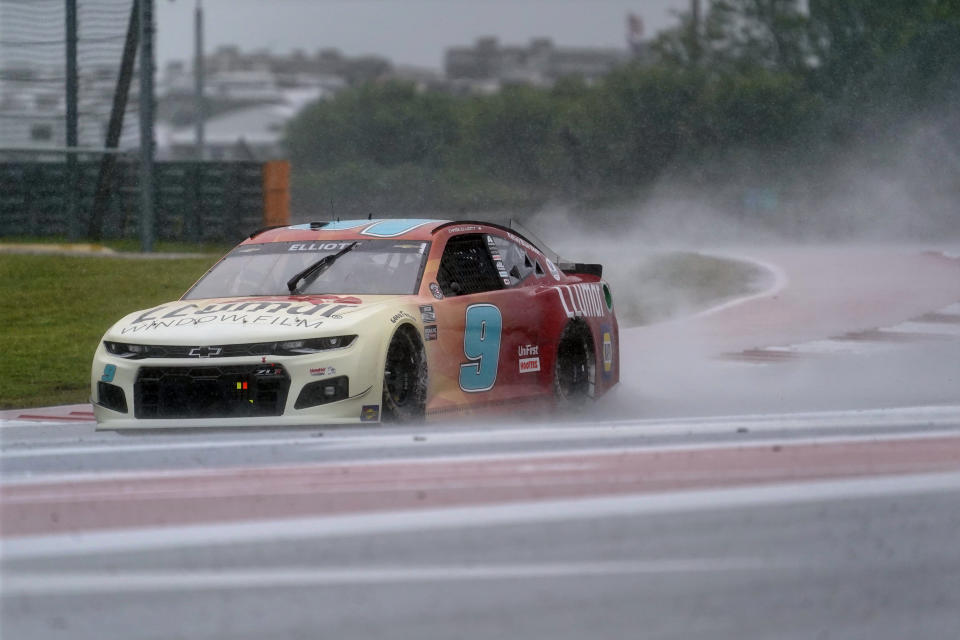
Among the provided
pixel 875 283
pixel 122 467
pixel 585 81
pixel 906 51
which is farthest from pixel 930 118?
pixel 122 467

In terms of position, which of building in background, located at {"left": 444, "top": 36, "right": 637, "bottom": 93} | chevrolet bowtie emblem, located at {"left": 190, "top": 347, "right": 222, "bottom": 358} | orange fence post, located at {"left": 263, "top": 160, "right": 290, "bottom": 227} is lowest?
orange fence post, located at {"left": 263, "top": 160, "right": 290, "bottom": 227}

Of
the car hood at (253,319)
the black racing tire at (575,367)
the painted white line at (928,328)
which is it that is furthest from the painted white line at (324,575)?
the painted white line at (928,328)

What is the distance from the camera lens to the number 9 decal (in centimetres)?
830

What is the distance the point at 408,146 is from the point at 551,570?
2191 cm

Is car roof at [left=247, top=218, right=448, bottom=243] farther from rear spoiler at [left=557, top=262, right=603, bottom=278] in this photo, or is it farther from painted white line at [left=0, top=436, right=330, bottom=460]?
painted white line at [left=0, top=436, right=330, bottom=460]

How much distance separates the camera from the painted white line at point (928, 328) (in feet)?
47.9

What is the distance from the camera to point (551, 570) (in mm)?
3459

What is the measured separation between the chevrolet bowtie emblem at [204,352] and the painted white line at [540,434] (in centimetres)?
177

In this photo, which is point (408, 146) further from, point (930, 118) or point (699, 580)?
point (699, 580)

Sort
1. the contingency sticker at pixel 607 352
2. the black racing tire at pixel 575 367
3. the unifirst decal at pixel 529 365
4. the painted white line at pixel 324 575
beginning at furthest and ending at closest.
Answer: the contingency sticker at pixel 607 352, the black racing tire at pixel 575 367, the unifirst decal at pixel 529 365, the painted white line at pixel 324 575

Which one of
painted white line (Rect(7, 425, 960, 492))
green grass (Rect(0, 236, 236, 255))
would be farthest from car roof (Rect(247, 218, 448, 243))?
green grass (Rect(0, 236, 236, 255))

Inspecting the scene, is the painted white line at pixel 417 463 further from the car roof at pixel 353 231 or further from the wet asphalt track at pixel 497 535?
the car roof at pixel 353 231

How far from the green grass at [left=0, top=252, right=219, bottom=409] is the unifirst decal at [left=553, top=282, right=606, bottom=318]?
3.81 m

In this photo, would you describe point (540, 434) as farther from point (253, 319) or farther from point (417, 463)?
point (253, 319)
